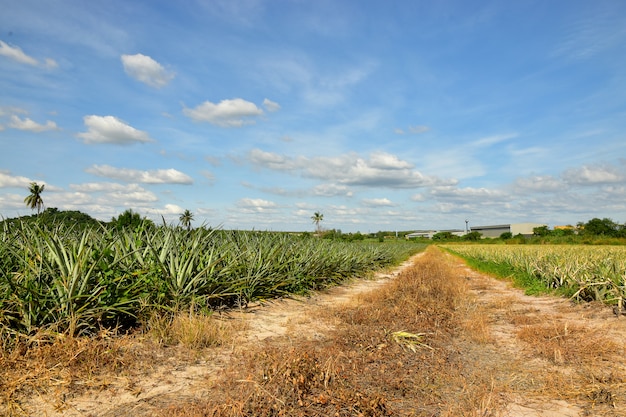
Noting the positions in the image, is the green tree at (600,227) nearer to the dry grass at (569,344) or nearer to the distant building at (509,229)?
the distant building at (509,229)

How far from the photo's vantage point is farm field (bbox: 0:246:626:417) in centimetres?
274

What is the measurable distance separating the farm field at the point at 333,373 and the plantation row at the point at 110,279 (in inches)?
17.5

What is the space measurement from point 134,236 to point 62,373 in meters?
3.20

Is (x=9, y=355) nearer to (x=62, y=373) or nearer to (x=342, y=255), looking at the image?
(x=62, y=373)

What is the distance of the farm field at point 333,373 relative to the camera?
2.74 m

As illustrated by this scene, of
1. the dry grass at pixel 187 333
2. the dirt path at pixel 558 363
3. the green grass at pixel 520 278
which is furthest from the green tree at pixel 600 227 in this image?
the dry grass at pixel 187 333

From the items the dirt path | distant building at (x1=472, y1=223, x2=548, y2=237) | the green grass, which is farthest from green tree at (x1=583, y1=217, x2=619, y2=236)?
the dirt path

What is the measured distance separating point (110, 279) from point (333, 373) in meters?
2.97

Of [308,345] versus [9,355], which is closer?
[9,355]

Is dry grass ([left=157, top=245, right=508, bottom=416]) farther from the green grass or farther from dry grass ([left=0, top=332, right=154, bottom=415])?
the green grass

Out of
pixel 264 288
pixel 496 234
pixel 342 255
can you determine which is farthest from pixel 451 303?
pixel 496 234

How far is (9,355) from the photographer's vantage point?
317 centimetres

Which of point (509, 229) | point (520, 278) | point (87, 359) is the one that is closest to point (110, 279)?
point (87, 359)

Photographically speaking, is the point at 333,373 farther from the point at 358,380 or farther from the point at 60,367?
the point at 60,367
